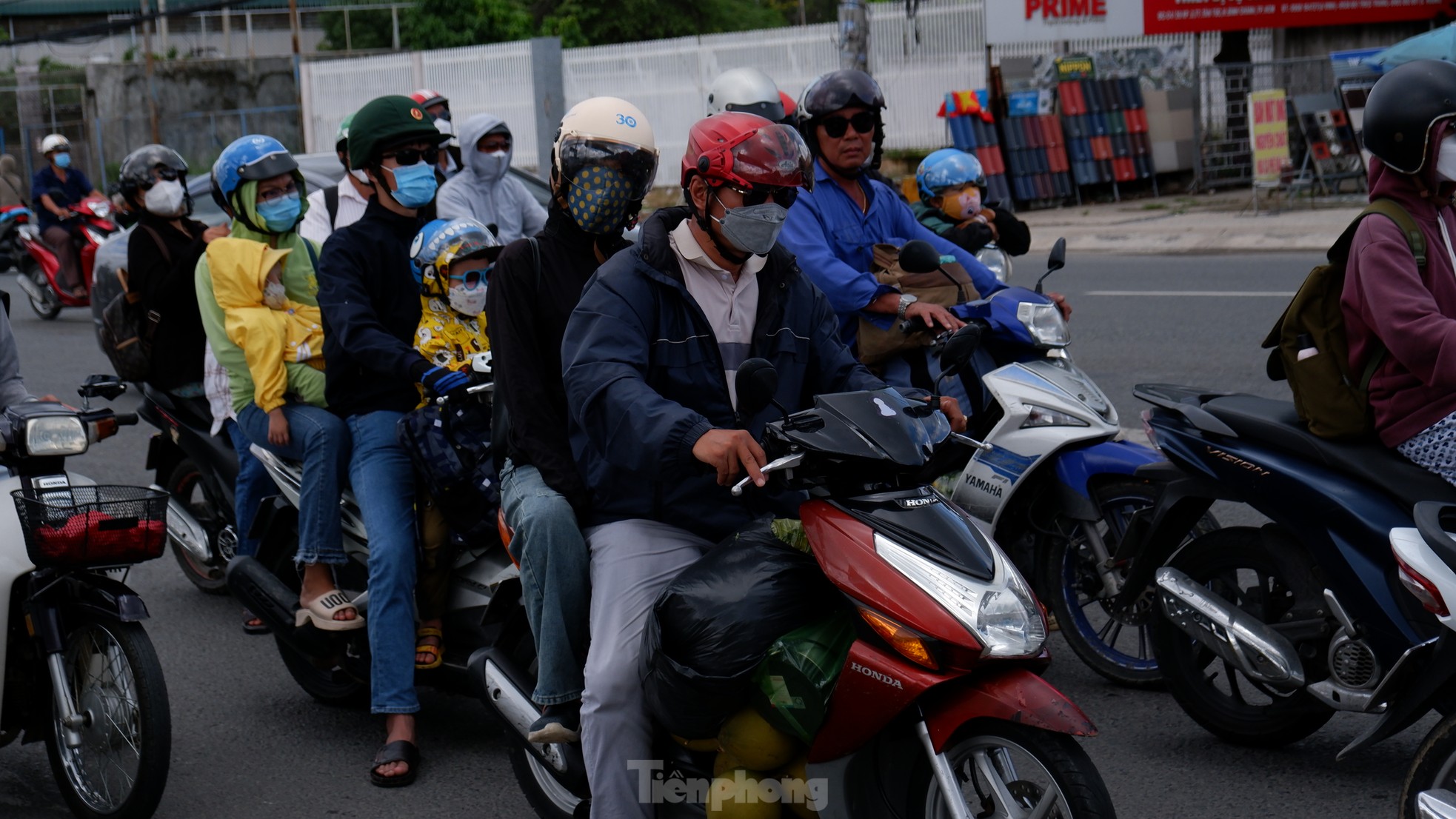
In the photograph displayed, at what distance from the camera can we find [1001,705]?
2889mm

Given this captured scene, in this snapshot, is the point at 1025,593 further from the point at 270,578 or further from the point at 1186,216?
the point at 1186,216

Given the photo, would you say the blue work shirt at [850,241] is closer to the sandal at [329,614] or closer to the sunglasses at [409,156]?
the sunglasses at [409,156]

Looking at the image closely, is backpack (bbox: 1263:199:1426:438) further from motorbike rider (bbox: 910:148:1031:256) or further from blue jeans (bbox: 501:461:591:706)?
motorbike rider (bbox: 910:148:1031:256)

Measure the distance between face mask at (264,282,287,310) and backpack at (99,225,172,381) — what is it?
40.8 inches

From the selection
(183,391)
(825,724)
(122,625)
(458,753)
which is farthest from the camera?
(183,391)

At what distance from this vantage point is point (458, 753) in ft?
15.6

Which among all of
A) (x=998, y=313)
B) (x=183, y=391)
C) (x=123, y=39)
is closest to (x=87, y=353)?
(x=183, y=391)

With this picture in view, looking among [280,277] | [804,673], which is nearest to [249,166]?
[280,277]

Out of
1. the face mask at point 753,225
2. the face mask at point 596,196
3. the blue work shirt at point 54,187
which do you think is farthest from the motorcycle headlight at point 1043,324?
the blue work shirt at point 54,187

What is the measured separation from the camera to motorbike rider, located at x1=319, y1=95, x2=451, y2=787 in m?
4.55

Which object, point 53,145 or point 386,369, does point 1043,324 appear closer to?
point 386,369

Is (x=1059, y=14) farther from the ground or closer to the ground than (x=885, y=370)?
farther from the ground

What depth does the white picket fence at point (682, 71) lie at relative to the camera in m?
22.8

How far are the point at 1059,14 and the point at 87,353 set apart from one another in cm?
1335
